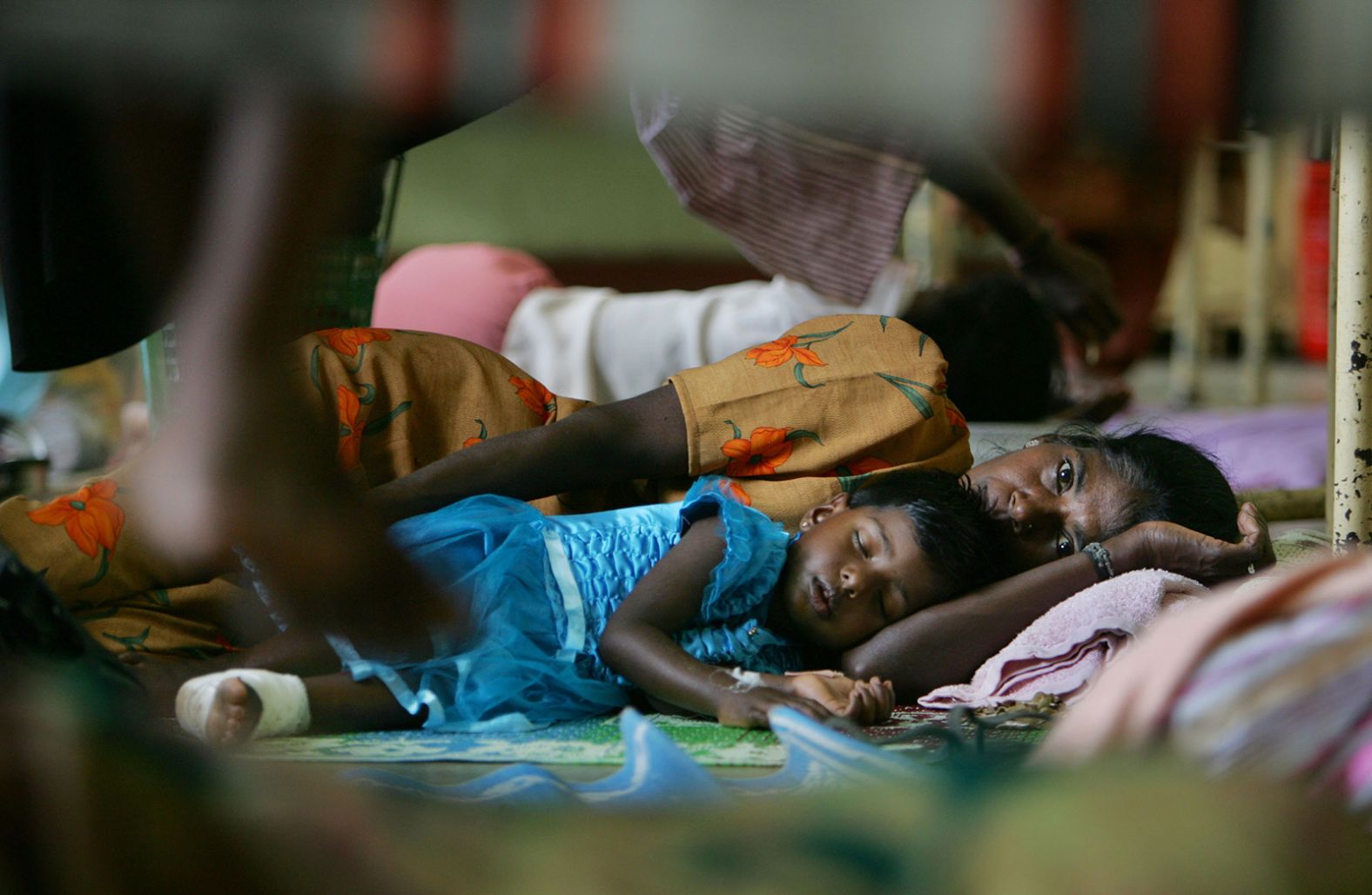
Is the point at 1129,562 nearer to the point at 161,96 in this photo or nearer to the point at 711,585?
the point at 711,585

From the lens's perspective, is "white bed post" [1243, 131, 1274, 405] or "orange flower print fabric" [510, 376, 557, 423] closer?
"orange flower print fabric" [510, 376, 557, 423]

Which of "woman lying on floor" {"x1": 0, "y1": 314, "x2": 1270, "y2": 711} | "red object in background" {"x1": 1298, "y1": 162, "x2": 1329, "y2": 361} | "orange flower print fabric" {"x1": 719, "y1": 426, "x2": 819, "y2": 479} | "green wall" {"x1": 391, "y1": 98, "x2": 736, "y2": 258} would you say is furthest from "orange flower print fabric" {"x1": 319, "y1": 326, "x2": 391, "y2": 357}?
"red object in background" {"x1": 1298, "y1": 162, "x2": 1329, "y2": 361}

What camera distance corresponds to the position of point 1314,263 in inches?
167

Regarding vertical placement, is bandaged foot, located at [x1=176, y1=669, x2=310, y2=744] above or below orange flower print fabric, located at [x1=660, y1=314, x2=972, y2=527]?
below

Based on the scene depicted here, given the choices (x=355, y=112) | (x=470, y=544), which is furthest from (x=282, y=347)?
(x=470, y=544)

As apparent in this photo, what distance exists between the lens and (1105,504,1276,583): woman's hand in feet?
4.07

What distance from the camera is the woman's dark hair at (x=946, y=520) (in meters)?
1.18

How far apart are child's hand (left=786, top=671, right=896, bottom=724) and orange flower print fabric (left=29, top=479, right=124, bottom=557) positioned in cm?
62

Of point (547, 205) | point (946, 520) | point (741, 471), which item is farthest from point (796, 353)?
point (547, 205)

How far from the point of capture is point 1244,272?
4.96 metres

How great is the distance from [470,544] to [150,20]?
2.41 ft

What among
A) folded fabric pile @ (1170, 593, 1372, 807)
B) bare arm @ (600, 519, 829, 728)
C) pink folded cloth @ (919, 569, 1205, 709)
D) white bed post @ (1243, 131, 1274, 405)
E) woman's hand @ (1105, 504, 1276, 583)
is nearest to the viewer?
folded fabric pile @ (1170, 593, 1372, 807)

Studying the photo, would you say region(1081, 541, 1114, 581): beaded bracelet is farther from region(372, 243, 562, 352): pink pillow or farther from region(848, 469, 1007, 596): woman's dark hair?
region(372, 243, 562, 352): pink pillow

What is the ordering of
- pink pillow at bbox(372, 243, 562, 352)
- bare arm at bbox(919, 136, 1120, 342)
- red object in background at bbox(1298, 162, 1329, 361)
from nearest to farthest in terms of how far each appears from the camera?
bare arm at bbox(919, 136, 1120, 342) < pink pillow at bbox(372, 243, 562, 352) < red object in background at bbox(1298, 162, 1329, 361)
